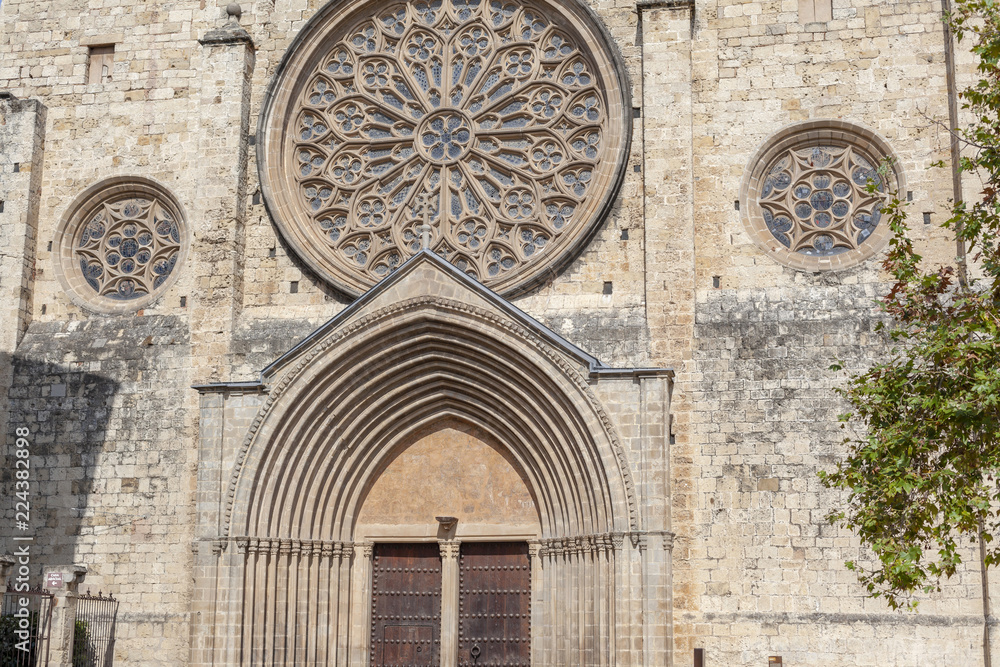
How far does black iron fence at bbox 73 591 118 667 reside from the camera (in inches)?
537

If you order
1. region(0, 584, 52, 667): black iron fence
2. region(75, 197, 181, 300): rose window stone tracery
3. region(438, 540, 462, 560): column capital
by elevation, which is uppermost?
region(75, 197, 181, 300): rose window stone tracery

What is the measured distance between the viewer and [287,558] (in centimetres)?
1344

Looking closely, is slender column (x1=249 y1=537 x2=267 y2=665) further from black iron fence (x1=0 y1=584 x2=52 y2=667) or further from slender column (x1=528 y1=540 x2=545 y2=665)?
slender column (x1=528 y1=540 x2=545 y2=665)

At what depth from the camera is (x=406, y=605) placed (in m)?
14.0

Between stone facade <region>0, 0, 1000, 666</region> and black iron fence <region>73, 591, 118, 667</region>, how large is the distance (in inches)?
5.0

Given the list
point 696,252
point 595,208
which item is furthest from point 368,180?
point 696,252

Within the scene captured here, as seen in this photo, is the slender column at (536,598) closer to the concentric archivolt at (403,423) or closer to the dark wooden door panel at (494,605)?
the dark wooden door panel at (494,605)

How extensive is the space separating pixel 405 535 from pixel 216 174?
194 inches

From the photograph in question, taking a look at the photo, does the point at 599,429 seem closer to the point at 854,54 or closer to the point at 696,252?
the point at 696,252

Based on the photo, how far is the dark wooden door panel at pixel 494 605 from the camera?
1361cm

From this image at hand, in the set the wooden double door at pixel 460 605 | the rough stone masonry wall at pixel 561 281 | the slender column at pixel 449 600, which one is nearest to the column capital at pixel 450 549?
the slender column at pixel 449 600

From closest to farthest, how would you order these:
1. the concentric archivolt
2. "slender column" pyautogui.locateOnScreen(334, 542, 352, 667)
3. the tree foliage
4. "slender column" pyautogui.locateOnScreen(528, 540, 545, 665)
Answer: the tree foliage
the concentric archivolt
"slender column" pyautogui.locateOnScreen(528, 540, 545, 665)
"slender column" pyautogui.locateOnScreen(334, 542, 352, 667)

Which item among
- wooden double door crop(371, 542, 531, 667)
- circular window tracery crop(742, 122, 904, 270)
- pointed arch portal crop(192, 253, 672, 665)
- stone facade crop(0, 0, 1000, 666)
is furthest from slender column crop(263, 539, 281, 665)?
circular window tracery crop(742, 122, 904, 270)

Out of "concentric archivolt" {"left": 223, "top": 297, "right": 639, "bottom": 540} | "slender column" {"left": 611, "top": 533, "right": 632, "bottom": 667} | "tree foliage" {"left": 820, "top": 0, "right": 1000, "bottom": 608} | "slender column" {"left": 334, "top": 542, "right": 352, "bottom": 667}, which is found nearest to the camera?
"tree foliage" {"left": 820, "top": 0, "right": 1000, "bottom": 608}
